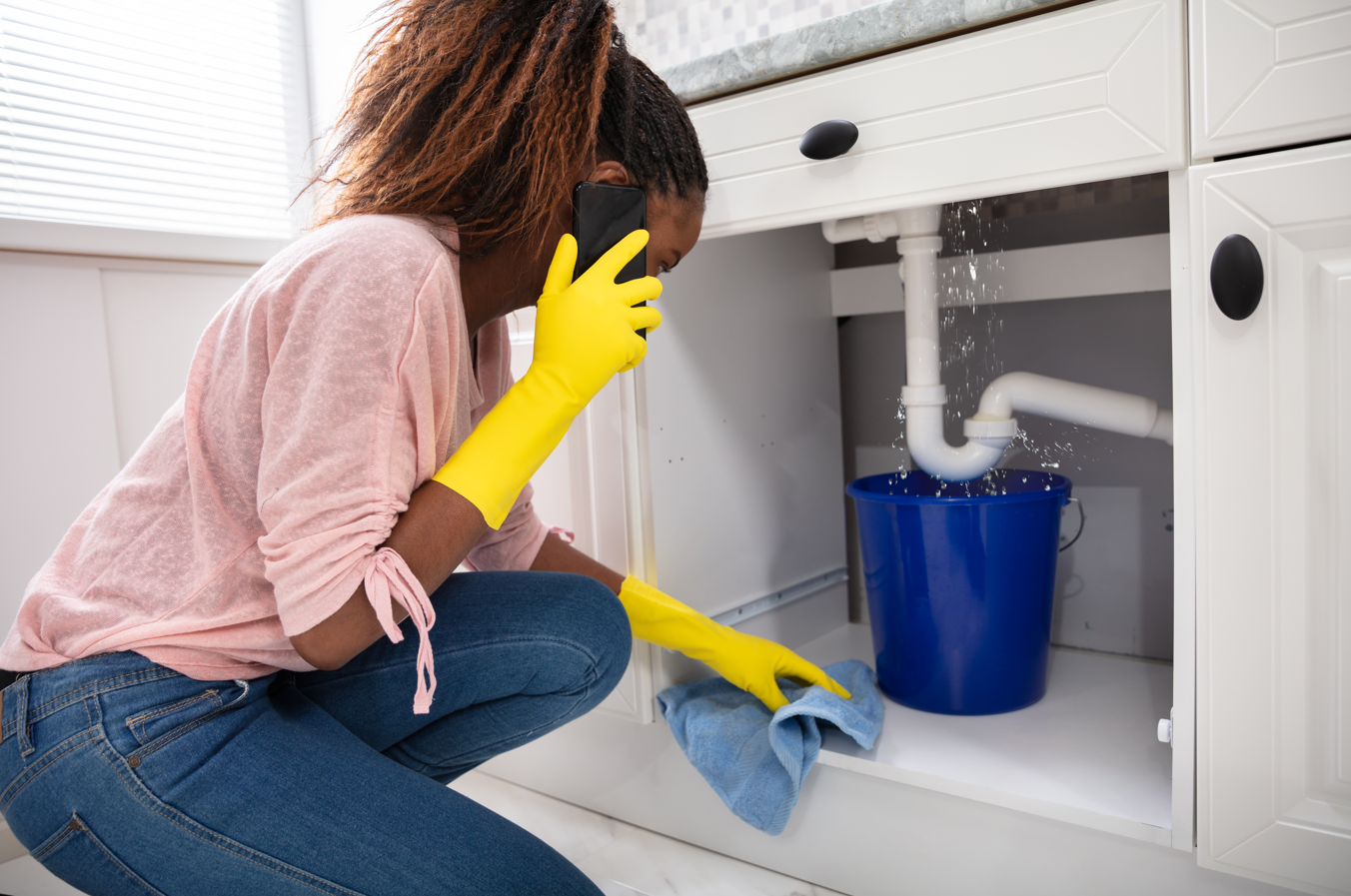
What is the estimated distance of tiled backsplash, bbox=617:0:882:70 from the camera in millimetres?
863

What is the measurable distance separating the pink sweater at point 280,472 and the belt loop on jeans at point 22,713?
0.01 meters

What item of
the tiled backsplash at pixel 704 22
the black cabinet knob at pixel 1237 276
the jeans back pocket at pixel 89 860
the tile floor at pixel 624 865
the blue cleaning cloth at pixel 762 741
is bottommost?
the tile floor at pixel 624 865

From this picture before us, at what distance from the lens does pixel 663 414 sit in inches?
42.0

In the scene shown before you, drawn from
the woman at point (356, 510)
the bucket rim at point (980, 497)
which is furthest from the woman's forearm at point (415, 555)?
the bucket rim at point (980, 497)

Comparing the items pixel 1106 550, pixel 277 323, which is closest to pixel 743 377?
pixel 1106 550

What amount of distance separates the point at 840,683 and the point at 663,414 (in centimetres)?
41

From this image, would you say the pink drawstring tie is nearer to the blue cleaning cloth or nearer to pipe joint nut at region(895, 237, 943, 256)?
the blue cleaning cloth

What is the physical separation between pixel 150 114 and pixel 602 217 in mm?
1066

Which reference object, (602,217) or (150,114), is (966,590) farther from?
(150,114)

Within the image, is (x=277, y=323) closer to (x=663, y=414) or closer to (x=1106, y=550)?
(x=663, y=414)

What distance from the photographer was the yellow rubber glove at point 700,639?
39.7 inches

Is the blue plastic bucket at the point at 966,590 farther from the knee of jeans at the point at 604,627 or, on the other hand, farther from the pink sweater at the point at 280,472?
the pink sweater at the point at 280,472

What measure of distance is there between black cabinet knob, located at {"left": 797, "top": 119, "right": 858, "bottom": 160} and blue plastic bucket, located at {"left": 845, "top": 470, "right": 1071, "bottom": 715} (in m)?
0.41

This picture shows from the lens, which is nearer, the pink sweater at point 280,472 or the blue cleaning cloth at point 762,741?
the pink sweater at point 280,472
